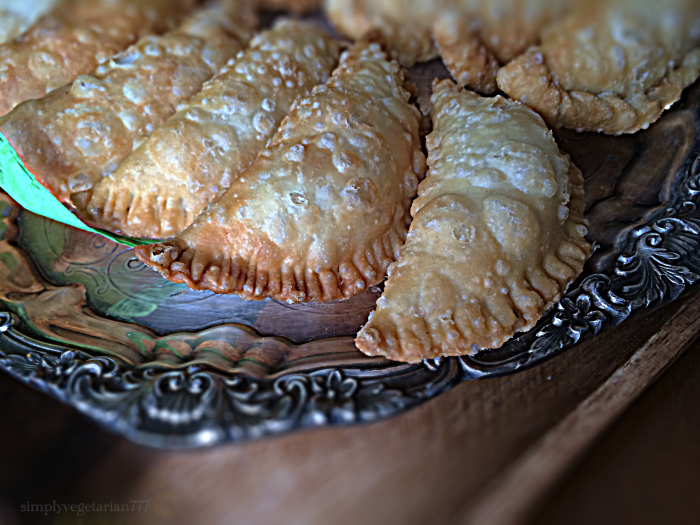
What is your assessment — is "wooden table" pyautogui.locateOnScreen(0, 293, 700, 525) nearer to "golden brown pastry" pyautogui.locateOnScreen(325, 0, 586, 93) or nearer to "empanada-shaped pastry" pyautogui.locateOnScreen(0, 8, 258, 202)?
"empanada-shaped pastry" pyautogui.locateOnScreen(0, 8, 258, 202)

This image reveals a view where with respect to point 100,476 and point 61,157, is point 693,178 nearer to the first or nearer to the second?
point 100,476

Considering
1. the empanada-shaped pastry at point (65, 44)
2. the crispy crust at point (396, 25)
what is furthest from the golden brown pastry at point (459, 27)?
the empanada-shaped pastry at point (65, 44)

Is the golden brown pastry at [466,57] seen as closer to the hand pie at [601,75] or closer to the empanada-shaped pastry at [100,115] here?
the hand pie at [601,75]

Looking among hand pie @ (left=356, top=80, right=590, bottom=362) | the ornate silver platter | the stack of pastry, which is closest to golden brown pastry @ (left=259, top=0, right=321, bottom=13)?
the stack of pastry

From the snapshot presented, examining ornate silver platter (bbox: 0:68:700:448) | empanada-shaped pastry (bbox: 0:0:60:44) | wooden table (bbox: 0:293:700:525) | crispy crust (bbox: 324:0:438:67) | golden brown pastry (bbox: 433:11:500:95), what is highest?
empanada-shaped pastry (bbox: 0:0:60:44)

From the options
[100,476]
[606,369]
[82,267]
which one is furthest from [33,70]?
[606,369]
